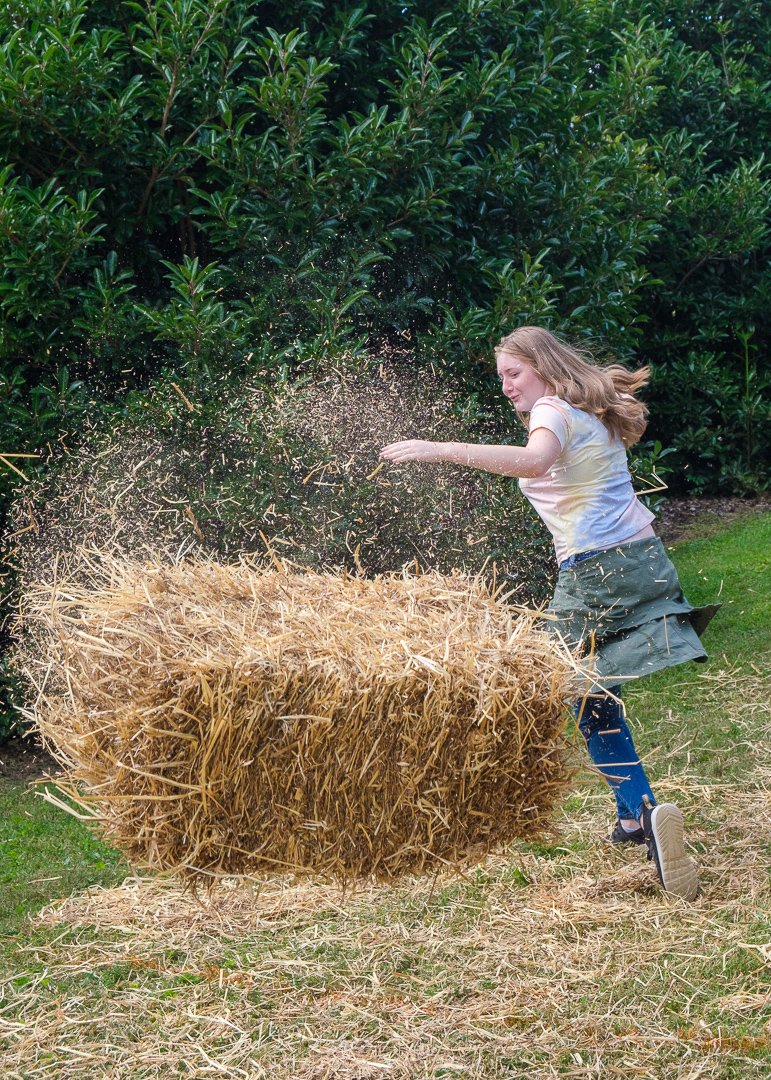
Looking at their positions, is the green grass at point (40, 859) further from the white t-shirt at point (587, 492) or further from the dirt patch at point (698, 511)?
the dirt patch at point (698, 511)

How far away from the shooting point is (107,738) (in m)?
3.06

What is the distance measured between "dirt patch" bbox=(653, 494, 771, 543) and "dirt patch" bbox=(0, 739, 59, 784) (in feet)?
18.1

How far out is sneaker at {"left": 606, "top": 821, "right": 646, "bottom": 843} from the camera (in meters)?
4.32

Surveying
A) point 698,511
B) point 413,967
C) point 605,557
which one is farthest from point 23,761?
point 698,511

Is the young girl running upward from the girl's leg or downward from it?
upward

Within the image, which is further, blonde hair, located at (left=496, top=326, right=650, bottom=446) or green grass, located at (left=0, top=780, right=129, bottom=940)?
green grass, located at (left=0, top=780, right=129, bottom=940)

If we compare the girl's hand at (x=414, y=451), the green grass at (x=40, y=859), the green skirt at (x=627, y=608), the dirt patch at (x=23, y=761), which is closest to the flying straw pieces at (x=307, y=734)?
the girl's hand at (x=414, y=451)

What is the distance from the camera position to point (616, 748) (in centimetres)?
412

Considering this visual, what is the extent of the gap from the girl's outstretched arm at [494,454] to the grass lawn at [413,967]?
0.99 metres

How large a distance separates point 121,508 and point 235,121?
1.96 meters

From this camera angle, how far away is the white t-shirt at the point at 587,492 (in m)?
4.01

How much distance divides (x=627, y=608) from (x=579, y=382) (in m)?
0.79

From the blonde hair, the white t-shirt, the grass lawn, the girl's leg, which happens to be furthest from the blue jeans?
the blonde hair

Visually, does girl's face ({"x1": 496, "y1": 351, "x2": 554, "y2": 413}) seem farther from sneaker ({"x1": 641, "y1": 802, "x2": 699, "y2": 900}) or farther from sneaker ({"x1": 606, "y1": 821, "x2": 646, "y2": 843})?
sneaker ({"x1": 606, "y1": 821, "x2": 646, "y2": 843})
